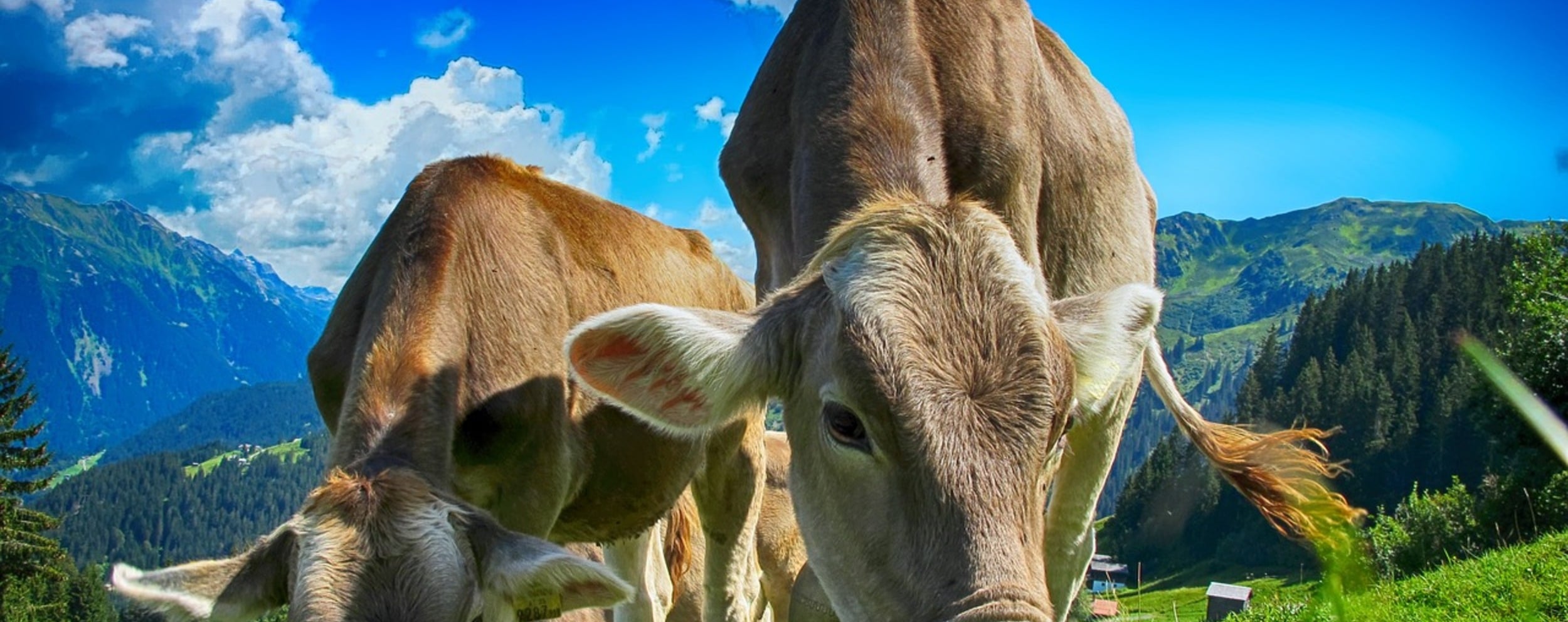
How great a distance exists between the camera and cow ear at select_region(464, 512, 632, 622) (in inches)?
158

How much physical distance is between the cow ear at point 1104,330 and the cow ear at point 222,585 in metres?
3.13

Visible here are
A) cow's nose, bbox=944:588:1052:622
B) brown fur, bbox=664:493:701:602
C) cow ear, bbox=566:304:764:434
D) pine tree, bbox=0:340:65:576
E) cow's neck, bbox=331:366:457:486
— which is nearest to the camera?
cow's nose, bbox=944:588:1052:622

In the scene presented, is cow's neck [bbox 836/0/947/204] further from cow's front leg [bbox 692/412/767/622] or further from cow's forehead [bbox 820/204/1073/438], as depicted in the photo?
cow's front leg [bbox 692/412/767/622]

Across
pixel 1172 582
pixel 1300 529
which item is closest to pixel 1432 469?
pixel 1172 582

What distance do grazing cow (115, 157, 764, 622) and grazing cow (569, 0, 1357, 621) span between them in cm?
87

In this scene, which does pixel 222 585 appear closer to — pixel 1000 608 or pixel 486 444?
pixel 486 444

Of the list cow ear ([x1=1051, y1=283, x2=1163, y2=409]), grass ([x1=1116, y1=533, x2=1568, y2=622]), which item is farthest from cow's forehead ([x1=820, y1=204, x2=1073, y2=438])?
grass ([x1=1116, y1=533, x2=1568, y2=622])

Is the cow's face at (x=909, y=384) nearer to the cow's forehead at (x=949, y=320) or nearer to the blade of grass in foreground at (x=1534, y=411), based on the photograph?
the cow's forehead at (x=949, y=320)

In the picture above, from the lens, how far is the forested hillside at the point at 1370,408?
107 meters

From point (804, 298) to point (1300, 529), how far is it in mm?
4309

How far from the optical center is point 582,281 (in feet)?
23.1

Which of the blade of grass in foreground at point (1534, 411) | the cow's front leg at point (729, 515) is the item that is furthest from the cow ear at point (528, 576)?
the cow's front leg at point (729, 515)

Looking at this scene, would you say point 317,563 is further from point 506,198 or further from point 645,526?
point 645,526

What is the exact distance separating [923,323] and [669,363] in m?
1.11
